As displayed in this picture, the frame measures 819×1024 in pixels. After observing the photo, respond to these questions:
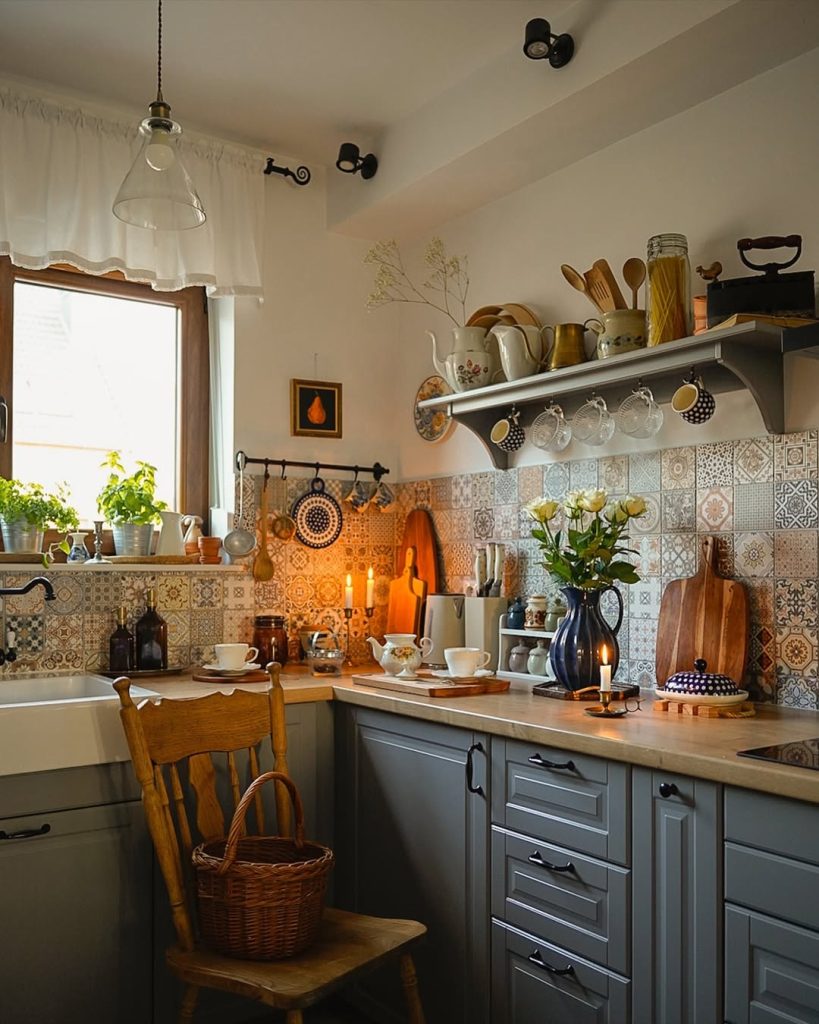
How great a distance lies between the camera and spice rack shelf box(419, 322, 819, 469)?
7.00 feet

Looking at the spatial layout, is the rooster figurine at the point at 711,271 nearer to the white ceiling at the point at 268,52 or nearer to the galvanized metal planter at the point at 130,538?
the white ceiling at the point at 268,52

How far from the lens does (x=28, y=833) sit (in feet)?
7.24

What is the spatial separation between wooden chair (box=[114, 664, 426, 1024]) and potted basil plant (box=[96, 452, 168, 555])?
29.9 inches

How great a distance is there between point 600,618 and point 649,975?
36.1 inches

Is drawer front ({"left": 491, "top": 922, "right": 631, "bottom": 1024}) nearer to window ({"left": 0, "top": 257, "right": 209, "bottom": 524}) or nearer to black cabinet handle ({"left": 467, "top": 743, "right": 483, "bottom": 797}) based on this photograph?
black cabinet handle ({"left": 467, "top": 743, "right": 483, "bottom": 797})

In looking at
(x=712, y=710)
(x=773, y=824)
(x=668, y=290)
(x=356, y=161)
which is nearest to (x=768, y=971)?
(x=773, y=824)

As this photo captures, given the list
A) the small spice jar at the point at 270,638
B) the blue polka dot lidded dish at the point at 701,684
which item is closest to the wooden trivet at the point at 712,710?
the blue polka dot lidded dish at the point at 701,684

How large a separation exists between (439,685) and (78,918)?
40.3 inches

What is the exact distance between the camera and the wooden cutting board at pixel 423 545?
3352mm

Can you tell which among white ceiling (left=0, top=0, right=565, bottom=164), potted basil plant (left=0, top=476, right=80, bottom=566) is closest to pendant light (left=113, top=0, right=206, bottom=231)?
white ceiling (left=0, top=0, right=565, bottom=164)

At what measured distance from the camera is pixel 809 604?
2219 millimetres

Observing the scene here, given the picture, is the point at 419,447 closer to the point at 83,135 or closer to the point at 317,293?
the point at 317,293

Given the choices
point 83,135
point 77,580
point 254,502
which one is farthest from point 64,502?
point 83,135

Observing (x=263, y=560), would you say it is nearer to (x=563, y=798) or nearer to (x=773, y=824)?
(x=563, y=798)
